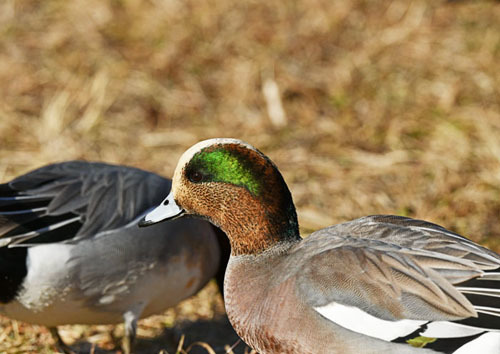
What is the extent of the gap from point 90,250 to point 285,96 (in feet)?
8.82

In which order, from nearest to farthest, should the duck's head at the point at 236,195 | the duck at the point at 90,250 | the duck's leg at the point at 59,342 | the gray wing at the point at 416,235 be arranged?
the gray wing at the point at 416,235 < the duck's head at the point at 236,195 < the duck at the point at 90,250 < the duck's leg at the point at 59,342

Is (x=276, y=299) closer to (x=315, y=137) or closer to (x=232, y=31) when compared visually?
(x=315, y=137)

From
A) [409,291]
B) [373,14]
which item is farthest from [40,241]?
[373,14]

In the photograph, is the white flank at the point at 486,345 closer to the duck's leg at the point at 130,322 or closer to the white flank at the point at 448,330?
the white flank at the point at 448,330

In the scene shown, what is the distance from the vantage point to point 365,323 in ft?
6.91

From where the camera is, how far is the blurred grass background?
4.37 m

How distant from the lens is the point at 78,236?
2.94 m

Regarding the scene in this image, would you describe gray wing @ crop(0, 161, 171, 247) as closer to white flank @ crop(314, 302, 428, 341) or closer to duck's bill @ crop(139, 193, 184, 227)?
duck's bill @ crop(139, 193, 184, 227)

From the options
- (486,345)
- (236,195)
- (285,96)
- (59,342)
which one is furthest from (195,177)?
(285,96)

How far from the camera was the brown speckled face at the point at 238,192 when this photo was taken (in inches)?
93.4

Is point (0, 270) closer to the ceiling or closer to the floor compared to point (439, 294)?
closer to the floor

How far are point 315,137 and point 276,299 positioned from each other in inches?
110

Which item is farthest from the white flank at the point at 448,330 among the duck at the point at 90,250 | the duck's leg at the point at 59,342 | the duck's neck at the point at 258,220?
the duck's leg at the point at 59,342

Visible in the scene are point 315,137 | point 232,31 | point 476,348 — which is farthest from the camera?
point 232,31
